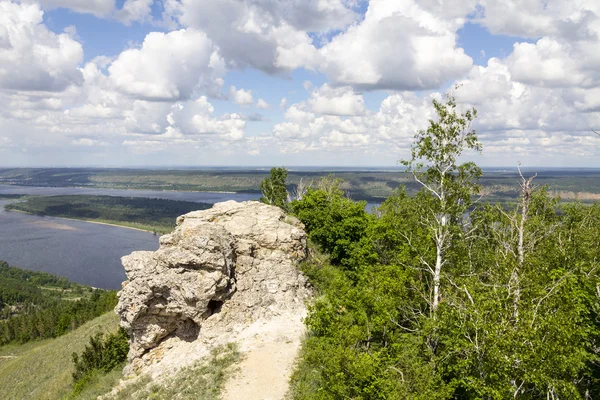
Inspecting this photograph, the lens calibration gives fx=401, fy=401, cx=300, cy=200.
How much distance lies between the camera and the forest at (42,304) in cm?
7956

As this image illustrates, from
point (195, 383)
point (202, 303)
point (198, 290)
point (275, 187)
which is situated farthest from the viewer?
point (275, 187)

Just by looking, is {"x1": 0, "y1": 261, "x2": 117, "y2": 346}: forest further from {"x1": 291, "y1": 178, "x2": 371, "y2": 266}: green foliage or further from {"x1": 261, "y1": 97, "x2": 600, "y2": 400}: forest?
{"x1": 261, "y1": 97, "x2": 600, "y2": 400}: forest

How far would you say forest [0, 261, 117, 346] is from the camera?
79562 millimetres

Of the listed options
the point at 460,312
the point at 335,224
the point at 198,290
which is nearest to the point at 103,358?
the point at 198,290

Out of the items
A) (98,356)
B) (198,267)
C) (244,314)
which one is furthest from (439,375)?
(98,356)

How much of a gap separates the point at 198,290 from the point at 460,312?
17.1m

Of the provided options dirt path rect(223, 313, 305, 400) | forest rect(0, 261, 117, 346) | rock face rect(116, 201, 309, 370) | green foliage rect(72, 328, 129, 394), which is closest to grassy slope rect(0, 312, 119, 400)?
green foliage rect(72, 328, 129, 394)

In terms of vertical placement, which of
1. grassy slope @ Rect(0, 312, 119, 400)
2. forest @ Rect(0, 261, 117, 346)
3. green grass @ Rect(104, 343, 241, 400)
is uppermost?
green grass @ Rect(104, 343, 241, 400)

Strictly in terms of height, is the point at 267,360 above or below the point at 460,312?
below

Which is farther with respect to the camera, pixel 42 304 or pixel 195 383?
Result: pixel 42 304

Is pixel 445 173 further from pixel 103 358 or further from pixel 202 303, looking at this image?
pixel 103 358

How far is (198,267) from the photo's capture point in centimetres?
2725

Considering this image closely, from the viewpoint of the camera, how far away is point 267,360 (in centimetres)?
2283

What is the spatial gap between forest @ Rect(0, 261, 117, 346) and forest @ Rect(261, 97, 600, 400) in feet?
211
